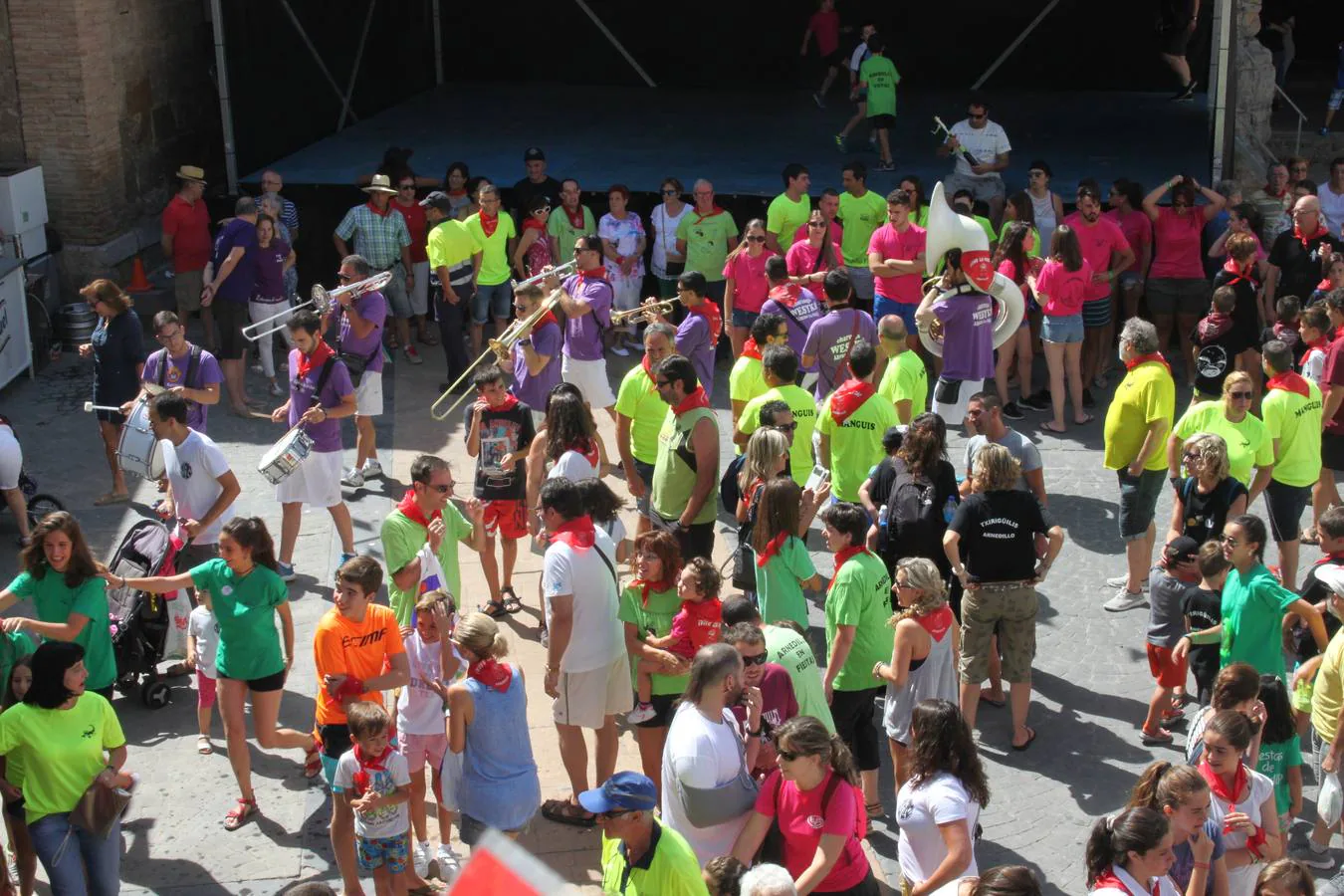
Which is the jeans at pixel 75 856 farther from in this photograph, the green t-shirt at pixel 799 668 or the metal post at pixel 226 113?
the metal post at pixel 226 113

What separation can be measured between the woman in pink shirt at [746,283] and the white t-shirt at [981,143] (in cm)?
267

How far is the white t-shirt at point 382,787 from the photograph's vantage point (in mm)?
6293

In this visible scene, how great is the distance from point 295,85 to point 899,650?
12.3m

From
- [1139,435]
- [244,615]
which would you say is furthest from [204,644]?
[1139,435]

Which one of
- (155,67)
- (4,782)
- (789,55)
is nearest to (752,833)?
(4,782)

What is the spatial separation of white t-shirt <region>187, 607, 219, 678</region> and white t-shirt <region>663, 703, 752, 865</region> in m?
2.60

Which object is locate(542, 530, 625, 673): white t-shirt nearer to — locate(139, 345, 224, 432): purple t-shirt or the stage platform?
locate(139, 345, 224, 432): purple t-shirt

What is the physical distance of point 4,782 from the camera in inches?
248

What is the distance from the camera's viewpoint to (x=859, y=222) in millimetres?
13195

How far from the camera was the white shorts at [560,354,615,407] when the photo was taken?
432 inches

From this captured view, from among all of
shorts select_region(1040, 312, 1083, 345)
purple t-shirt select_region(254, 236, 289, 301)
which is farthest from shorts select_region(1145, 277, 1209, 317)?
purple t-shirt select_region(254, 236, 289, 301)

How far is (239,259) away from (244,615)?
6129 mm

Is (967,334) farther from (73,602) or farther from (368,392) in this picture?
(73,602)

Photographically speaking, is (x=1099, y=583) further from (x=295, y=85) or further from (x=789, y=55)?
(x=789, y=55)
